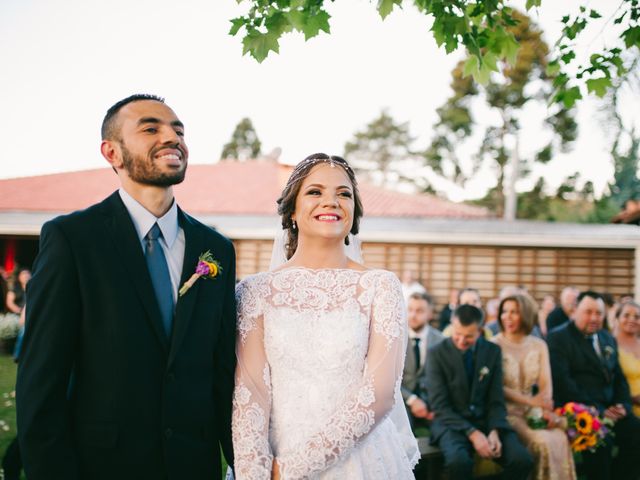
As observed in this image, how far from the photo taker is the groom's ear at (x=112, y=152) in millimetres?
2539

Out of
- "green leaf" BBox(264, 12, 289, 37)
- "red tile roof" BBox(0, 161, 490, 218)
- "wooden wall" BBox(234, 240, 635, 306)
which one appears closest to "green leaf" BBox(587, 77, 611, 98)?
"green leaf" BBox(264, 12, 289, 37)

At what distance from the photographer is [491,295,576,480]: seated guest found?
213 inches

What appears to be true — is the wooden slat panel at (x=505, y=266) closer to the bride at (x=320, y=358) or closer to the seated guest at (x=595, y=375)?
the seated guest at (x=595, y=375)

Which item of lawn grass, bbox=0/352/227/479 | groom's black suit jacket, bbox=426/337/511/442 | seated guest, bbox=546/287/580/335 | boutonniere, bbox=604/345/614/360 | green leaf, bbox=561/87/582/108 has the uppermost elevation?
green leaf, bbox=561/87/582/108

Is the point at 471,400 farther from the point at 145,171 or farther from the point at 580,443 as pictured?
the point at 145,171

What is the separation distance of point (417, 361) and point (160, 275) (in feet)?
16.1

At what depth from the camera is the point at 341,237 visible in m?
2.89

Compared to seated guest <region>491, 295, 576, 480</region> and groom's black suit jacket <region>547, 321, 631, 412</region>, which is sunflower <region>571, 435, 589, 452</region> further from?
groom's black suit jacket <region>547, 321, 631, 412</region>

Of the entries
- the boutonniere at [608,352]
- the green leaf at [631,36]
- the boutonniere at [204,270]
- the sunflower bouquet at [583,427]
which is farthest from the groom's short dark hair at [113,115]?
the boutonniere at [608,352]

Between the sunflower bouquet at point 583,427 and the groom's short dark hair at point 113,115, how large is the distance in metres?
4.83

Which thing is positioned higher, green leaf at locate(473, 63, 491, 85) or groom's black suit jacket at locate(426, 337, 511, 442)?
green leaf at locate(473, 63, 491, 85)

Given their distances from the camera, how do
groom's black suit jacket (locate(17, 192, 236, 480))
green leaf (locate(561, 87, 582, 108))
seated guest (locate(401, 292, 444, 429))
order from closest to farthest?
groom's black suit jacket (locate(17, 192, 236, 480)) < green leaf (locate(561, 87, 582, 108)) < seated guest (locate(401, 292, 444, 429))

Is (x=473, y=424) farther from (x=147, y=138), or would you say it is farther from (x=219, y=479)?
(x=147, y=138)

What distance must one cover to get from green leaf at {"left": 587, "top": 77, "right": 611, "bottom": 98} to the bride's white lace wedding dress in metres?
2.20
